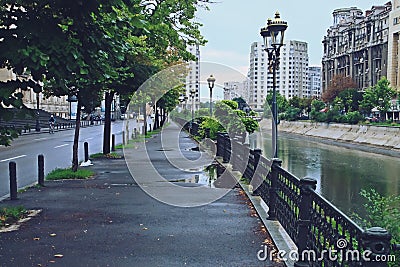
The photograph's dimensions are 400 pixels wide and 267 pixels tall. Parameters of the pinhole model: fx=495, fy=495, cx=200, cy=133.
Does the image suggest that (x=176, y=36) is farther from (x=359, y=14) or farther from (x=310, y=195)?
(x=359, y=14)

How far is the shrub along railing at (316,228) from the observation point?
3863 mm

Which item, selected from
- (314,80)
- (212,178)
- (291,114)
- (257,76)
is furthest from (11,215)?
(314,80)

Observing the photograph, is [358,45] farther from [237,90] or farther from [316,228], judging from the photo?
[316,228]

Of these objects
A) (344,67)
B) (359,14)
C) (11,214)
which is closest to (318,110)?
(344,67)

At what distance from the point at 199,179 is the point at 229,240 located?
7376mm

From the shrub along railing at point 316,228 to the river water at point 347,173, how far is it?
621cm

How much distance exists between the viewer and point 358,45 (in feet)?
338

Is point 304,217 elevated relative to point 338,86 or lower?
lower

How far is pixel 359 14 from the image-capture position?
115 m

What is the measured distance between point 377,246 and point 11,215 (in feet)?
23.5

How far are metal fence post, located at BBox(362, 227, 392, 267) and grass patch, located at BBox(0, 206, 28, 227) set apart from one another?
678 cm

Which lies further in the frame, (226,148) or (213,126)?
(213,126)

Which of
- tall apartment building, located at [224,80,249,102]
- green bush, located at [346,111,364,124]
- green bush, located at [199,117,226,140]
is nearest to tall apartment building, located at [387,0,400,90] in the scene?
green bush, located at [346,111,364,124]

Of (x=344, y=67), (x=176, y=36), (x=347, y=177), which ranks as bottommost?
(x=347, y=177)
